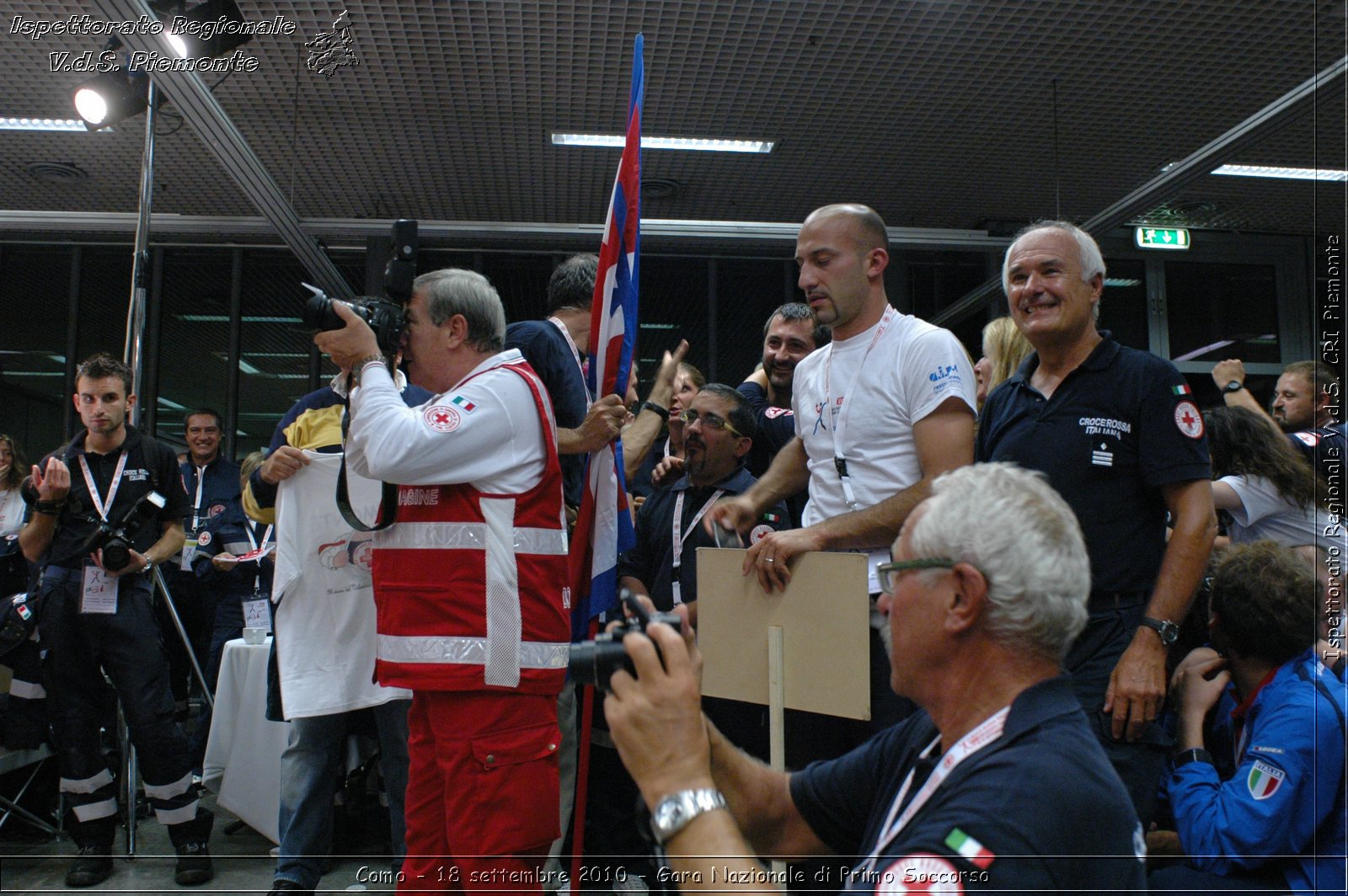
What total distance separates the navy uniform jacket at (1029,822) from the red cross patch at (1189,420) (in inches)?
43.4

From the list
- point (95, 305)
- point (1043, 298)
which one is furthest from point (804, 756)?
point (95, 305)

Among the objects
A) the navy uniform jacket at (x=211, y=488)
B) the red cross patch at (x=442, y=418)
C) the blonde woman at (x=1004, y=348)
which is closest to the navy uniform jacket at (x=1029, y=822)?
the red cross patch at (x=442, y=418)

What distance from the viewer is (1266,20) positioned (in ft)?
17.1

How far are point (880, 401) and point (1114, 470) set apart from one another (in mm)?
521

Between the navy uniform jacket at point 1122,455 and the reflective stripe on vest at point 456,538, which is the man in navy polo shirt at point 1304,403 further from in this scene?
the reflective stripe on vest at point 456,538

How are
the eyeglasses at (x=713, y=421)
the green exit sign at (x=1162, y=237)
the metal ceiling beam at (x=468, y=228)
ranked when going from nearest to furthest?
the eyeglasses at (x=713, y=421) → the metal ceiling beam at (x=468, y=228) → the green exit sign at (x=1162, y=237)

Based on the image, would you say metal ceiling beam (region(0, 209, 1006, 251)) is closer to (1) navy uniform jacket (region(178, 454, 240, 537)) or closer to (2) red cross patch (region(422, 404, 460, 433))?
(1) navy uniform jacket (region(178, 454, 240, 537))

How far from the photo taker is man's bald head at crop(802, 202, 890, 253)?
239 cm

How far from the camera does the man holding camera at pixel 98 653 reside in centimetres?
364

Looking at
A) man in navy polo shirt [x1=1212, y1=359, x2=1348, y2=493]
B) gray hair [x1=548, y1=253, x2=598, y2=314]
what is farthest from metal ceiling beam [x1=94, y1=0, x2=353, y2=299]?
man in navy polo shirt [x1=1212, y1=359, x2=1348, y2=493]

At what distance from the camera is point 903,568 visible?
126 cm

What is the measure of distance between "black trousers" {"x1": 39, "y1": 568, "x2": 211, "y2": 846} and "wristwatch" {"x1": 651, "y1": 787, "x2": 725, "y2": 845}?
327cm

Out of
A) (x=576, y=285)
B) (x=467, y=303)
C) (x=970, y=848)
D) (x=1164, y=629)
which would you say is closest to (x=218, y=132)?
(x=576, y=285)

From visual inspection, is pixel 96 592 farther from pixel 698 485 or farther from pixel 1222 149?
pixel 1222 149
